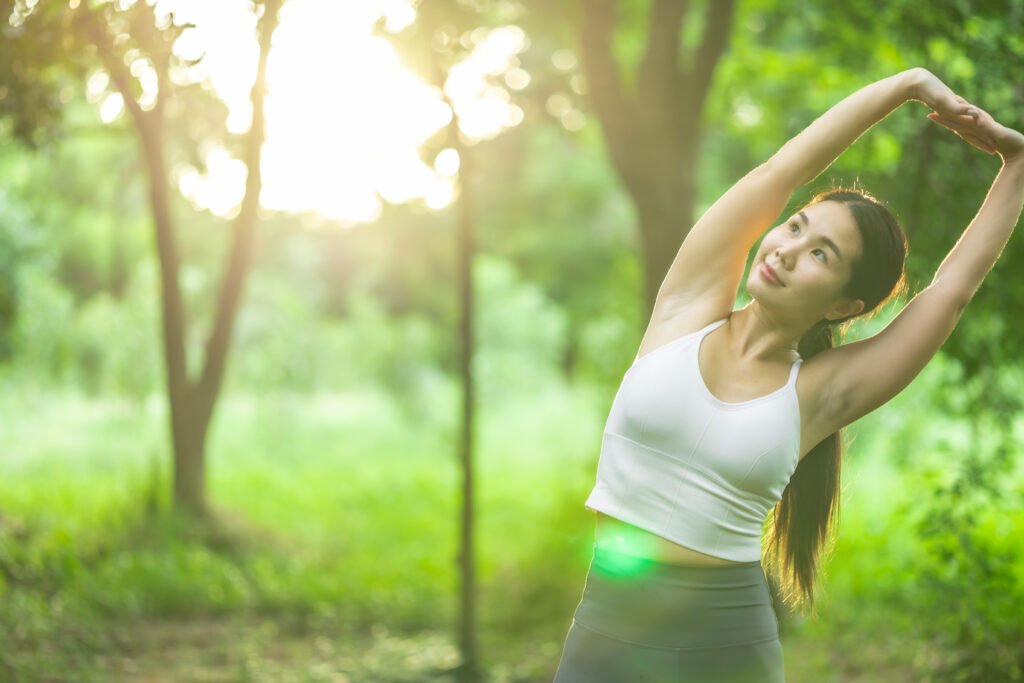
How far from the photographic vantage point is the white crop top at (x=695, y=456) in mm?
1892

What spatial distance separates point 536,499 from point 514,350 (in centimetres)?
801

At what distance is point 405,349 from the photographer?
62.1 ft

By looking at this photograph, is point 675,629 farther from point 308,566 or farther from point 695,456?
point 308,566

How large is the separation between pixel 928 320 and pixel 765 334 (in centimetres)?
30

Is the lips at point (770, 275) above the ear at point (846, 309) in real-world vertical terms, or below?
above

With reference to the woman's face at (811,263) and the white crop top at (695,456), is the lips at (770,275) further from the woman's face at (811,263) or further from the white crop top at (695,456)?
the white crop top at (695,456)

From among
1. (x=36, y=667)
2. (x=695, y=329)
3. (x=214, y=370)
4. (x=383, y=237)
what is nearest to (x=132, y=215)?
(x=383, y=237)

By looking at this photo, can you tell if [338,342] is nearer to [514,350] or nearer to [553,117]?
[514,350]

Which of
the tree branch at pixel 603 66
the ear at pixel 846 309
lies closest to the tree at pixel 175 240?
the tree branch at pixel 603 66

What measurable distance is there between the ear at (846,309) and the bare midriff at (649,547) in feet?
1.67

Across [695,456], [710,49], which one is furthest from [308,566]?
[695,456]

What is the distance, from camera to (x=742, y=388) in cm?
196

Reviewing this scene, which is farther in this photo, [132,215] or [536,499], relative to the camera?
[132,215]

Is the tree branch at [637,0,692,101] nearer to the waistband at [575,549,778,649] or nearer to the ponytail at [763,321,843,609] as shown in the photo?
the ponytail at [763,321,843,609]
